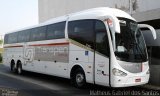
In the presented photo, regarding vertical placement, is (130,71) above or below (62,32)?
below

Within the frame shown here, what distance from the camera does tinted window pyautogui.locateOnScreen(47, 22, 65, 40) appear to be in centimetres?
1528

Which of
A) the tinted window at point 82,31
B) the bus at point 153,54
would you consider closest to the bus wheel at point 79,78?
the tinted window at point 82,31

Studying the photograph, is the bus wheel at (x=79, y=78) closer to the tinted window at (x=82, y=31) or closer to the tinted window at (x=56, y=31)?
the tinted window at (x=82, y=31)

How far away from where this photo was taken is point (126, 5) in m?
Result: 21.6

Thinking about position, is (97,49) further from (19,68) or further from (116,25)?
(19,68)

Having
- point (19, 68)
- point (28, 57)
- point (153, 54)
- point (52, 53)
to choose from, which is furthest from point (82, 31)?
point (19, 68)

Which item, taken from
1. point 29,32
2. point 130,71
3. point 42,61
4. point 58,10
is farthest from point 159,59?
point 58,10

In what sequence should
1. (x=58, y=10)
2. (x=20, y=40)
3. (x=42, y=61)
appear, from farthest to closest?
(x=58, y=10) < (x=20, y=40) < (x=42, y=61)

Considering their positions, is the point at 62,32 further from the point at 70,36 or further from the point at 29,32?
the point at 29,32

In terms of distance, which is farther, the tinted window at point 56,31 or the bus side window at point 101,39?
the tinted window at point 56,31

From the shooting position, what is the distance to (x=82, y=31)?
13.7 m

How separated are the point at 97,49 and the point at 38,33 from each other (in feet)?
21.3

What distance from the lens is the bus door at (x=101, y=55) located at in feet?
39.1

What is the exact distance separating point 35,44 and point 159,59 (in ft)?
23.7
